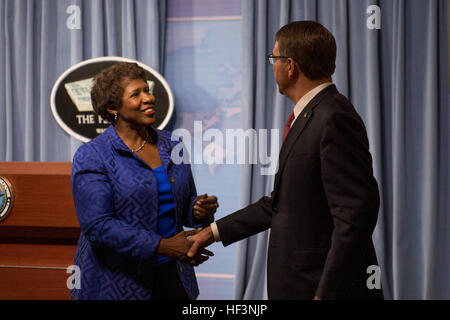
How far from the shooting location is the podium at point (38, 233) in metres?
2.30

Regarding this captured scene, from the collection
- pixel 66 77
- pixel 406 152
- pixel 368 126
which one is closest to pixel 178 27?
pixel 66 77

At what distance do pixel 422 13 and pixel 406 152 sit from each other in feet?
3.20

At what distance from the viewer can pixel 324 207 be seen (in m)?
1.44

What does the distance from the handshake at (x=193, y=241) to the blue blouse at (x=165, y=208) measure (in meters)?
0.05

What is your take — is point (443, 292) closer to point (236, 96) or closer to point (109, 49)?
point (236, 96)

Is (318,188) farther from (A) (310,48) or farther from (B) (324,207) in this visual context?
(A) (310,48)

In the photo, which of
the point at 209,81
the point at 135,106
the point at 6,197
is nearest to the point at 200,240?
the point at 135,106

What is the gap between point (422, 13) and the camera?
338 centimetres

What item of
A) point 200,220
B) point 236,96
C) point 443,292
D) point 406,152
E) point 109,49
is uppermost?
point 109,49

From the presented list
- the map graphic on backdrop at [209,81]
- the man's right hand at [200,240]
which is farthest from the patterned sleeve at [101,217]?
the map graphic on backdrop at [209,81]

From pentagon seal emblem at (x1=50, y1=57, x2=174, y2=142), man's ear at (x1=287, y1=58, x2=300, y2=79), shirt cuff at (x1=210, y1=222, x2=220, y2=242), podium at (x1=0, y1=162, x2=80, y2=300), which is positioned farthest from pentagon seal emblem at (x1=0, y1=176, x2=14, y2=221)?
man's ear at (x1=287, y1=58, x2=300, y2=79)

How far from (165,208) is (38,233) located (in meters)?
0.91

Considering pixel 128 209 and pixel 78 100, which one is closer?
pixel 128 209

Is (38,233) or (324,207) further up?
(324,207)
